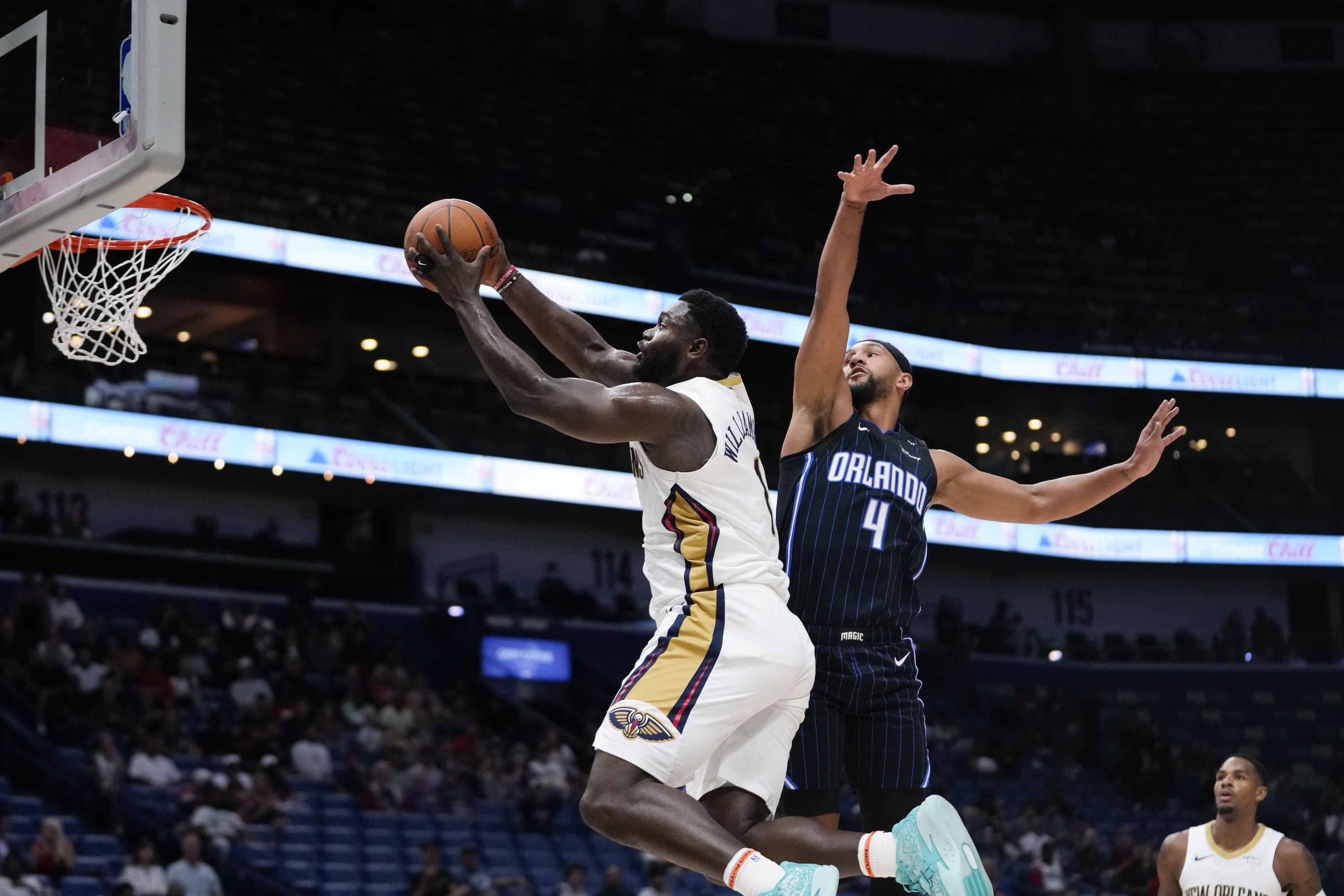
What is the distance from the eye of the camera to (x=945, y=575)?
28.4 m

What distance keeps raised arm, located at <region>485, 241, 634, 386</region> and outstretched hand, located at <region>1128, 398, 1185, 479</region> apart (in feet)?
6.61

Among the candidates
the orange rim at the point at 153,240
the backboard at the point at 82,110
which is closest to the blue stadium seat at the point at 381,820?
the orange rim at the point at 153,240

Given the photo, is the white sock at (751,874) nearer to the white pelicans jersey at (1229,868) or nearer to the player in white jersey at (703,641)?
the player in white jersey at (703,641)

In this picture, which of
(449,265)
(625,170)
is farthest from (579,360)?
(625,170)

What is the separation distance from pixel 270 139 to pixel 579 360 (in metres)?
19.0

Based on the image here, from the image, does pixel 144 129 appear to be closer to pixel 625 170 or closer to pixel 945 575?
pixel 625 170

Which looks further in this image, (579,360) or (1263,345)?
(1263,345)

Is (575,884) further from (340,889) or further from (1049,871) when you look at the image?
(1049,871)

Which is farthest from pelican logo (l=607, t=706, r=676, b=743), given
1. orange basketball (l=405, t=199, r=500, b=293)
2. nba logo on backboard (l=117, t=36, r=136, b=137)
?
nba logo on backboard (l=117, t=36, r=136, b=137)

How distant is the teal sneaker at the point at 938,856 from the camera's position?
4203 mm

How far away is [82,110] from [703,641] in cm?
294

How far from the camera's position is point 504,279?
5164 mm

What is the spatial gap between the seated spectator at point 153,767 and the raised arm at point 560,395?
10077 mm

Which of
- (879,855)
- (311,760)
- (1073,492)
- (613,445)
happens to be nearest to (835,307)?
(1073,492)
